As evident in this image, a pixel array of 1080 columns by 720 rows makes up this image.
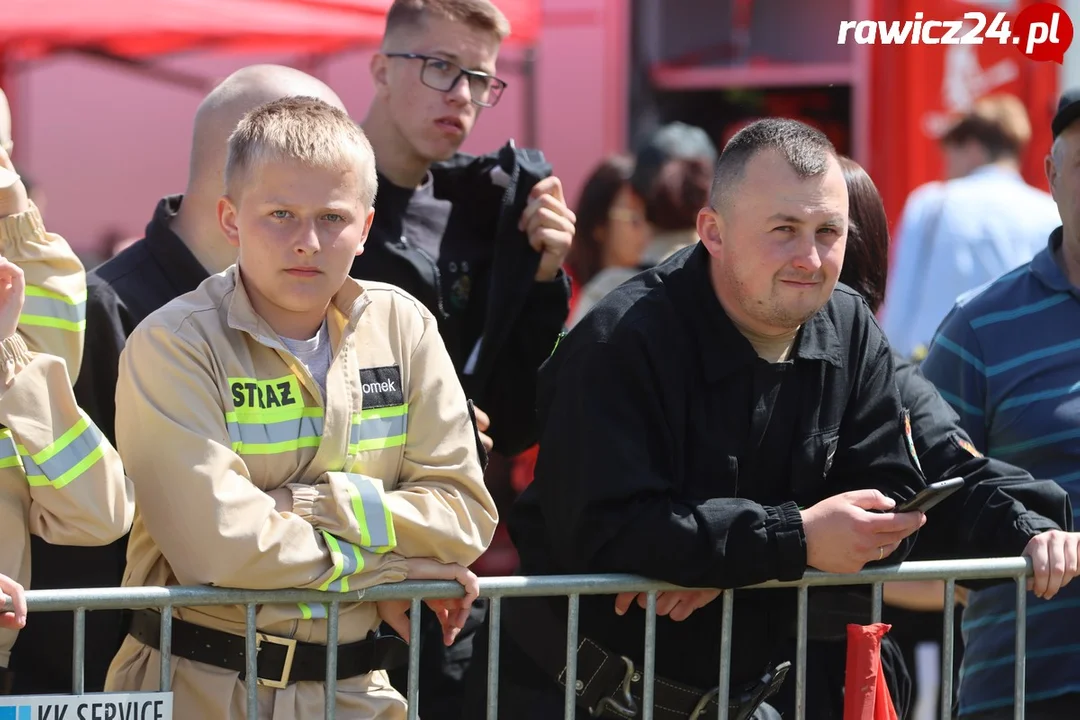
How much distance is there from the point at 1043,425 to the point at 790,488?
2.93 ft

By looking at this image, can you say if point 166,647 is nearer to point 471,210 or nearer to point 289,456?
point 289,456

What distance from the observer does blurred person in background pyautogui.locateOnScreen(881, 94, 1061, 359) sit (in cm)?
645

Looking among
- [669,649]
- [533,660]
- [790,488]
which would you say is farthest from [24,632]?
[790,488]

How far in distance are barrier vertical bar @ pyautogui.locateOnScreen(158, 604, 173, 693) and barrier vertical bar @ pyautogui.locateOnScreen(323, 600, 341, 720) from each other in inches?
11.0

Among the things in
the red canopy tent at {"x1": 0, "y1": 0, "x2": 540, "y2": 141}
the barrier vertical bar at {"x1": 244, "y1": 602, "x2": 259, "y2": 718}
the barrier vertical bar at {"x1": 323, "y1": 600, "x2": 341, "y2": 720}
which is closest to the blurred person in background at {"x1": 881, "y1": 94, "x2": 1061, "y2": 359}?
the red canopy tent at {"x1": 0, "y1": 0, "x2": 540, "y2": 141}

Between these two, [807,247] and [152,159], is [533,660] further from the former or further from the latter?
[152,159]

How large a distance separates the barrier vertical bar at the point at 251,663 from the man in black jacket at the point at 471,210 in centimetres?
103

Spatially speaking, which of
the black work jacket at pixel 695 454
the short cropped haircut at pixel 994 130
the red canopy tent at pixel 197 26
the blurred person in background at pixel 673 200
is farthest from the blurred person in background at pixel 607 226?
the black work jacket at pixel 695 454

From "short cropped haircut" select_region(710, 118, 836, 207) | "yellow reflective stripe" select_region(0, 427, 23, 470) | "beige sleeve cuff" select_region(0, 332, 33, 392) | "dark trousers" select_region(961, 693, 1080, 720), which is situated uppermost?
"short cropped haircut" select_region(710, 118, 836, 207)

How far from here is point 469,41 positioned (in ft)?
12.4

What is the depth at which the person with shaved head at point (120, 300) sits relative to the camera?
10.2ft

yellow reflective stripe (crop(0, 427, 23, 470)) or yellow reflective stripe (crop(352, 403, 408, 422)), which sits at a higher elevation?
yellow reflective stripe (crop(352, 403, 408, 422))

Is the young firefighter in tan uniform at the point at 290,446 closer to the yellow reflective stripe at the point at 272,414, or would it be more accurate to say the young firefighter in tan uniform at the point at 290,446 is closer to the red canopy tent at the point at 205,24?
the yellow reflective stripe at the point at 272,414

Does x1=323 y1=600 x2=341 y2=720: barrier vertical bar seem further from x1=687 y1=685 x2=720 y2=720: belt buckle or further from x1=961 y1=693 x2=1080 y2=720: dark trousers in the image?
x1=961 y1=693 x2=1080 y2=720: dark trousers
